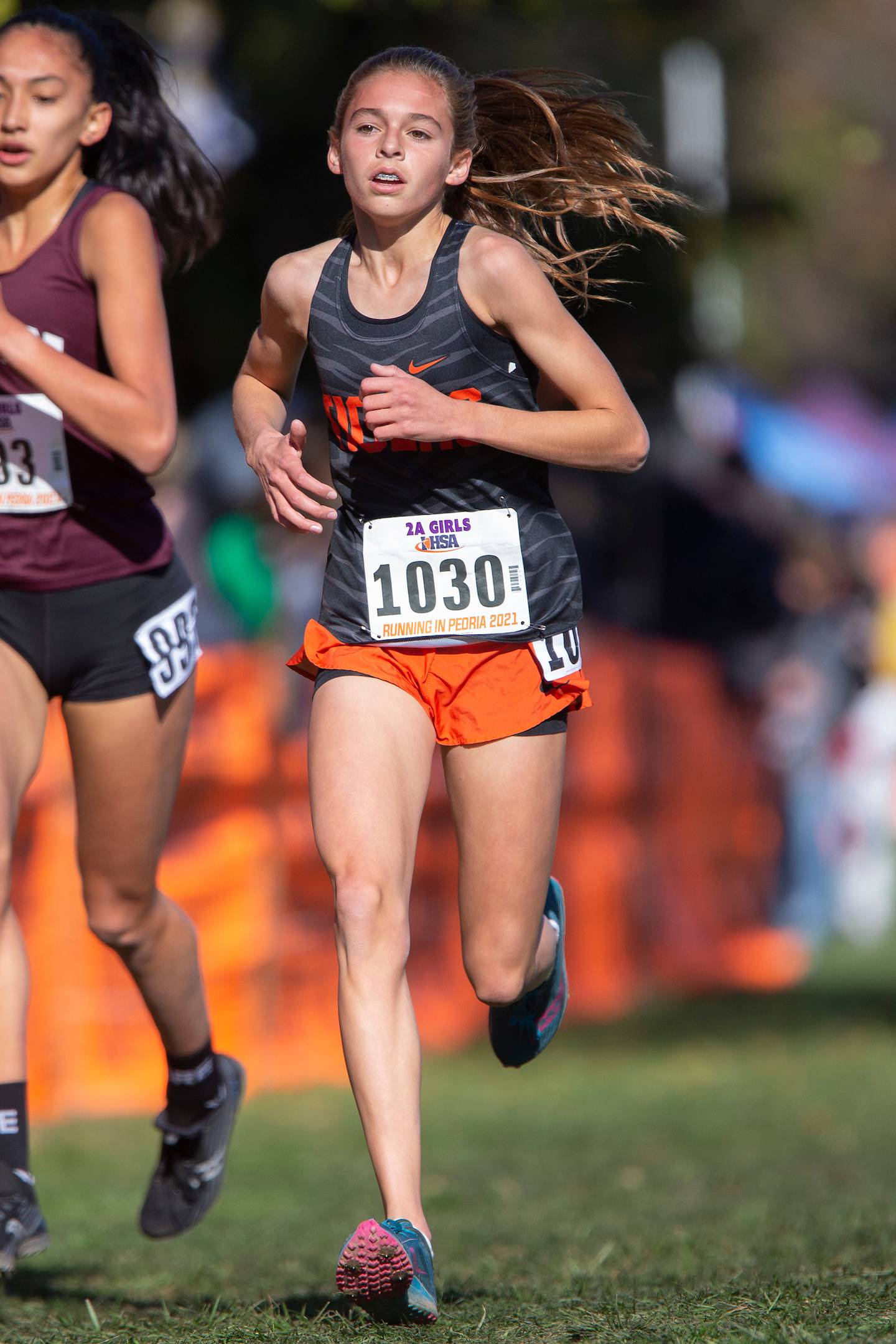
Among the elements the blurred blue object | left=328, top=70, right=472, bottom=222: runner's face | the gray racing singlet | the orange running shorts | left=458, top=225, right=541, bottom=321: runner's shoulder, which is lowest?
the orange running shorts

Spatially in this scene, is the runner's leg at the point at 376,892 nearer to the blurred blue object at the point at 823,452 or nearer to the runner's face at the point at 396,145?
the runner's face at the point at 396,145

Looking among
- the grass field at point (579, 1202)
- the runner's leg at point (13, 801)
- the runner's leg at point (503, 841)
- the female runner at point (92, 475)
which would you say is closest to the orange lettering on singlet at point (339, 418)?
the female runner at point (92, 475)

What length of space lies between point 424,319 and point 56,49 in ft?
3.22

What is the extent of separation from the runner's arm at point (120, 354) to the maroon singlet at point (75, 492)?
4 cm

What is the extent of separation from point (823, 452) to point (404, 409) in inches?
598

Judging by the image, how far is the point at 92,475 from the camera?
14.4ft

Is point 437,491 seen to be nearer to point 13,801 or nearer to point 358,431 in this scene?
point 358,431

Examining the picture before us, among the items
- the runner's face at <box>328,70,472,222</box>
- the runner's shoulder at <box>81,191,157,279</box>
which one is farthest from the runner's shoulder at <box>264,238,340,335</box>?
the runner's shoulder at <box>81,191,157,279</box>

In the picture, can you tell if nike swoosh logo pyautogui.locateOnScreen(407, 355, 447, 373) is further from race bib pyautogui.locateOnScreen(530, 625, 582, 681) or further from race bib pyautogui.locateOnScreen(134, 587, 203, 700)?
race bib pyautogui.locateOnScreen(134, 587, 203, 700)

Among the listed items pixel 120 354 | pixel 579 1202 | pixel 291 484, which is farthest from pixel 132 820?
pixel 579 1202

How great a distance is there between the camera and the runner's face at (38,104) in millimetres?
4172

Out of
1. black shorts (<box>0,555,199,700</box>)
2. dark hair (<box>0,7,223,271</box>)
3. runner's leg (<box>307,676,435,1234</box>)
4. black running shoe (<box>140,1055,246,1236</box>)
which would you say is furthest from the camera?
black running shoe (<box>140,1055,246,1236</box>)

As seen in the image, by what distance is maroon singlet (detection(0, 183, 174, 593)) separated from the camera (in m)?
4.22

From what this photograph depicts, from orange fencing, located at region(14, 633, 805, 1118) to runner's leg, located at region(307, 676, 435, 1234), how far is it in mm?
4537
